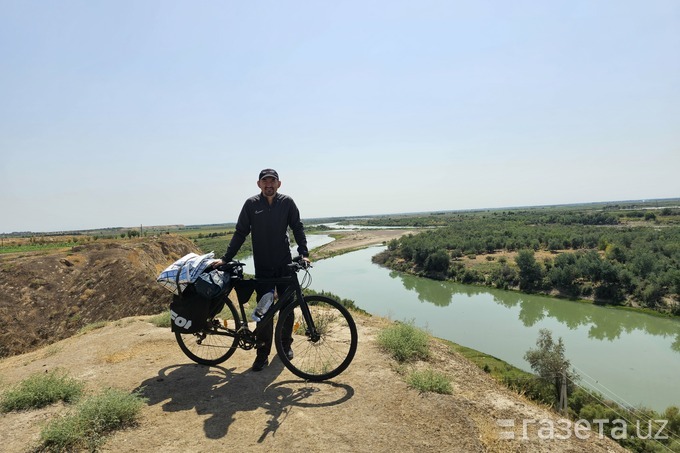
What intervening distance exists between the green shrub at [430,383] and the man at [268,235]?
1701 millimetres

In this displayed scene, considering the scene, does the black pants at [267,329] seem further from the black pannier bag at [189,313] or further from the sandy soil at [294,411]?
the black pannier bag at [189,313]

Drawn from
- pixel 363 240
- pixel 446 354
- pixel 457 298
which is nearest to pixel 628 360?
pixel 457 298

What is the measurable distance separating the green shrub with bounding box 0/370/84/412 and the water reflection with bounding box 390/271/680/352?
35082 millimetres

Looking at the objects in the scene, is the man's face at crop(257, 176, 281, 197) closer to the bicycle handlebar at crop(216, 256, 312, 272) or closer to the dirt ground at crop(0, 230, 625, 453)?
the bicycle handlebar at crop(216, 256, 312, 272)

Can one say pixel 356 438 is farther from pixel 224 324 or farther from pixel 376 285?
pixel 376 285

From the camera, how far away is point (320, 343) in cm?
508

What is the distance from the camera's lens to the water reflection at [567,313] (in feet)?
101

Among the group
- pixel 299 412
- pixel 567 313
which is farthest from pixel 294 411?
pixel 567 313

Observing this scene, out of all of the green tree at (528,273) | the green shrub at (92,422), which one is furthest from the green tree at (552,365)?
the green tree at (528,273)

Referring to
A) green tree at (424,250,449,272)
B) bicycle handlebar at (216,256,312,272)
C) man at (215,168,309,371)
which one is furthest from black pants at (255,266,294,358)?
green tree at (424,250,449,272)

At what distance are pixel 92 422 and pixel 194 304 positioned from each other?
160 cm

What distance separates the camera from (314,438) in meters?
3.52

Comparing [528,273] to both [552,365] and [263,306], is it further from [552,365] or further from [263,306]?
[263,306]

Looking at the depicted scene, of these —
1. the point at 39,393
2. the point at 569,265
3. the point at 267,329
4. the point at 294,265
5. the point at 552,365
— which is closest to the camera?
the point at 39,393
